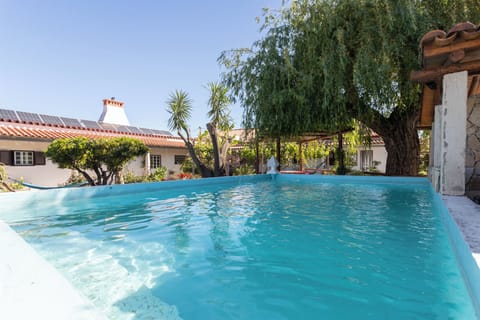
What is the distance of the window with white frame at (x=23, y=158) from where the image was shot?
1277cm

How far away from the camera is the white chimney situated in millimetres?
23156

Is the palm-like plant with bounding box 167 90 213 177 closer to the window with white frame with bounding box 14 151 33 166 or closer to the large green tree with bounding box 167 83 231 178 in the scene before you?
the large green tree with bounding box 167 83 231 178

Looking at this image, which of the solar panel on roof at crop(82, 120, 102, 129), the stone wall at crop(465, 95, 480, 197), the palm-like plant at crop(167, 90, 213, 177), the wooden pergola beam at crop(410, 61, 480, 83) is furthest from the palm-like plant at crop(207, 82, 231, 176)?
the stone wall at crop(465, 95, 480, 197)

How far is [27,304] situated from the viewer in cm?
129

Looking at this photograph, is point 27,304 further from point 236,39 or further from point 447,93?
point 236,39

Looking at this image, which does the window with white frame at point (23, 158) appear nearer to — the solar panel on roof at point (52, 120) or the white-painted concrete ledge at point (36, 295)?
the solar panel on roof at point (52, 120)

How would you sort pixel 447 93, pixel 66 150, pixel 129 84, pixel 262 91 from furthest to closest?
pixel 129 84
pixel 262 91
pixel 66 150
pixel 447 93

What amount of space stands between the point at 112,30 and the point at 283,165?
14.4 m

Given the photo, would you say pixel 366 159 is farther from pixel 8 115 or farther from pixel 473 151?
pixel 8 115

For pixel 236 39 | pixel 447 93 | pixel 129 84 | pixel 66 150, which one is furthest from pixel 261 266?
pixel 129 84

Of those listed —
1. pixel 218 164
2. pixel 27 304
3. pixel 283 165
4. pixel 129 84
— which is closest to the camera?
pixel 27 304

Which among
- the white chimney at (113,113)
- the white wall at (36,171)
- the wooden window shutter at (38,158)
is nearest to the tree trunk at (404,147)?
the white wall at (36,171)

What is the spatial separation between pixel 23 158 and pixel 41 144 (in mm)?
997

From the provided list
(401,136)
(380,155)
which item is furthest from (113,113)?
(380,155)
